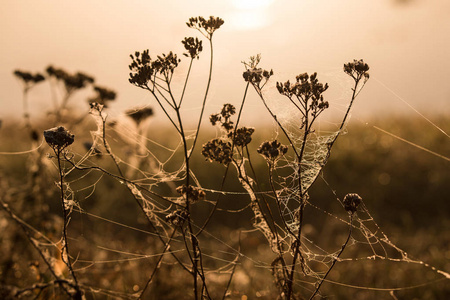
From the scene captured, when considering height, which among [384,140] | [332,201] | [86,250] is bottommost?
[86,250]

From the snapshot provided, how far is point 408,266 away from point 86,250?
420cm

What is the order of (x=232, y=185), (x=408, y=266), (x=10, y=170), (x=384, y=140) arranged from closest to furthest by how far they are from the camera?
(x=408, y=266) → (x=232, y=185) → (x=10, y=170) → (x=384, y=140)

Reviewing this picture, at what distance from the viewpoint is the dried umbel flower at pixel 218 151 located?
6.52 ft

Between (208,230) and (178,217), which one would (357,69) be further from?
(208,230)

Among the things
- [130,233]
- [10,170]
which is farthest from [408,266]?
[10,170]

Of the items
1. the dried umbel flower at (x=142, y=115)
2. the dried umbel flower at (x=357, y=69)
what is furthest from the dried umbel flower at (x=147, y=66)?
the dried umbel flower at (x=142, y=115)

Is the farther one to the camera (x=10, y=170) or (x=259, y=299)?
(x=10, y=170)

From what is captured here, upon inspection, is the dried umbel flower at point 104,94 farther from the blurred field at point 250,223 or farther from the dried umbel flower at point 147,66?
the dried umbel flower at point 147,66

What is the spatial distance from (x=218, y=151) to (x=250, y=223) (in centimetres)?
666

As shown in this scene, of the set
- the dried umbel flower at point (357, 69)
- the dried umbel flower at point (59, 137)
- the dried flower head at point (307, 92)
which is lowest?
the dried umbel flower at point (59, 137)

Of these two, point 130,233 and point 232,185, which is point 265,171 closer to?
point 232,185

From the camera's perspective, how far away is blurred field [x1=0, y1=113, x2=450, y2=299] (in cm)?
397

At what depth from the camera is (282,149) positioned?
199 centimetres

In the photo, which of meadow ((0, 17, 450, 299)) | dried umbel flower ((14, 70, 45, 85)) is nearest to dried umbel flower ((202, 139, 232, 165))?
meadow ((0, 17, 450, 299))
